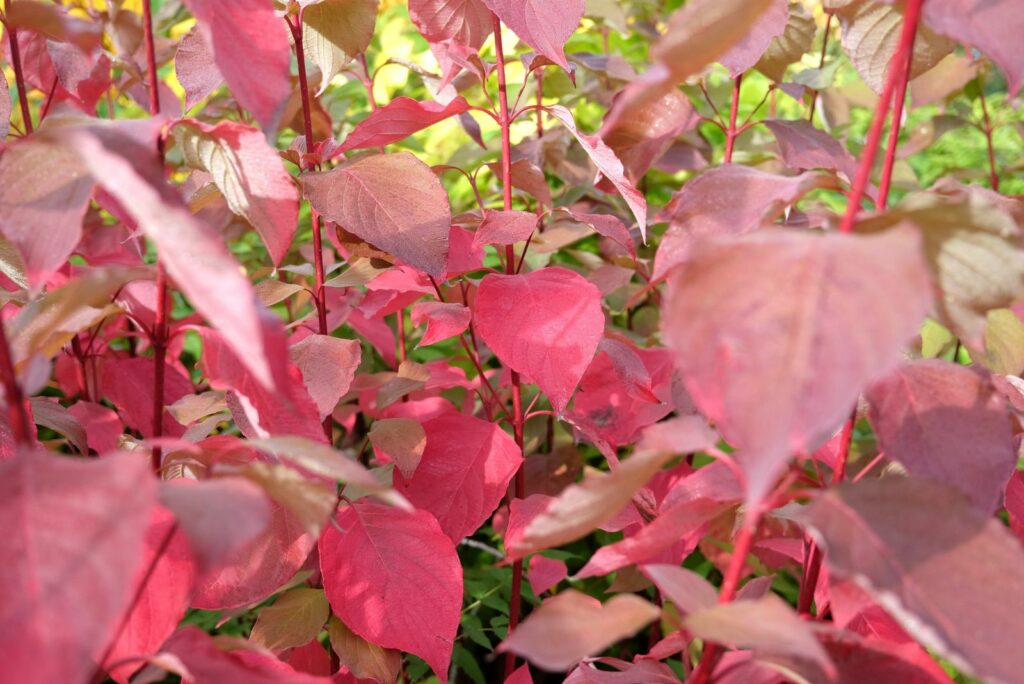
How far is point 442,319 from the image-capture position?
90cm

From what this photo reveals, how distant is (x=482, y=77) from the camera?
1.05 meters

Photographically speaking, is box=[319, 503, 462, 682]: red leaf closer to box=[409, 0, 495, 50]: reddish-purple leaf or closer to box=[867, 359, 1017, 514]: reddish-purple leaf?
box=[867, 359, 1017, 514]: reddish-purple leaf

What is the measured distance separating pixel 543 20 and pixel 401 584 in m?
0.53

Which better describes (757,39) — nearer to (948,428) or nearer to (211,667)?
(948,428)

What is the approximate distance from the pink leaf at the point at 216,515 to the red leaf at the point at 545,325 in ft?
1.24

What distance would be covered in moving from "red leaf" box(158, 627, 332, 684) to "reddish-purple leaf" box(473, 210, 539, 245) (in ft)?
1.45

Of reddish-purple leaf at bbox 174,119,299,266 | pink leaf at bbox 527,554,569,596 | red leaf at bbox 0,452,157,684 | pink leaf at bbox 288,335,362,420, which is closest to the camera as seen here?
red leaf at bbox 0,452,157,684

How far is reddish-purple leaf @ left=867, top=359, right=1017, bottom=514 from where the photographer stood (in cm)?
57

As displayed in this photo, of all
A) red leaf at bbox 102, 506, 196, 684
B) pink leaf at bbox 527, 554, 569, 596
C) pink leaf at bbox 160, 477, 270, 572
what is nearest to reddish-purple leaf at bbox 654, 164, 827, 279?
pink leaf at bbox 160, 477, 270, 572

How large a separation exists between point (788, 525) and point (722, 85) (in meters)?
1.15

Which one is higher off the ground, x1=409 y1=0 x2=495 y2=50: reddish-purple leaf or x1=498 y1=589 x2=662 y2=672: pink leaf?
x1=409 y1=0 x2=495 y2=50: reddish-purple leaf

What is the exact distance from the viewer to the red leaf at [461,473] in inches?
36.1

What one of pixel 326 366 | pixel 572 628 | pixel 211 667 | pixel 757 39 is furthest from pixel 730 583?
pixel 757 39

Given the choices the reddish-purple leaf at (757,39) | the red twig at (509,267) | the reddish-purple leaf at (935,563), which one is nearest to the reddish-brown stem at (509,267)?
the red twig at (509,267)
